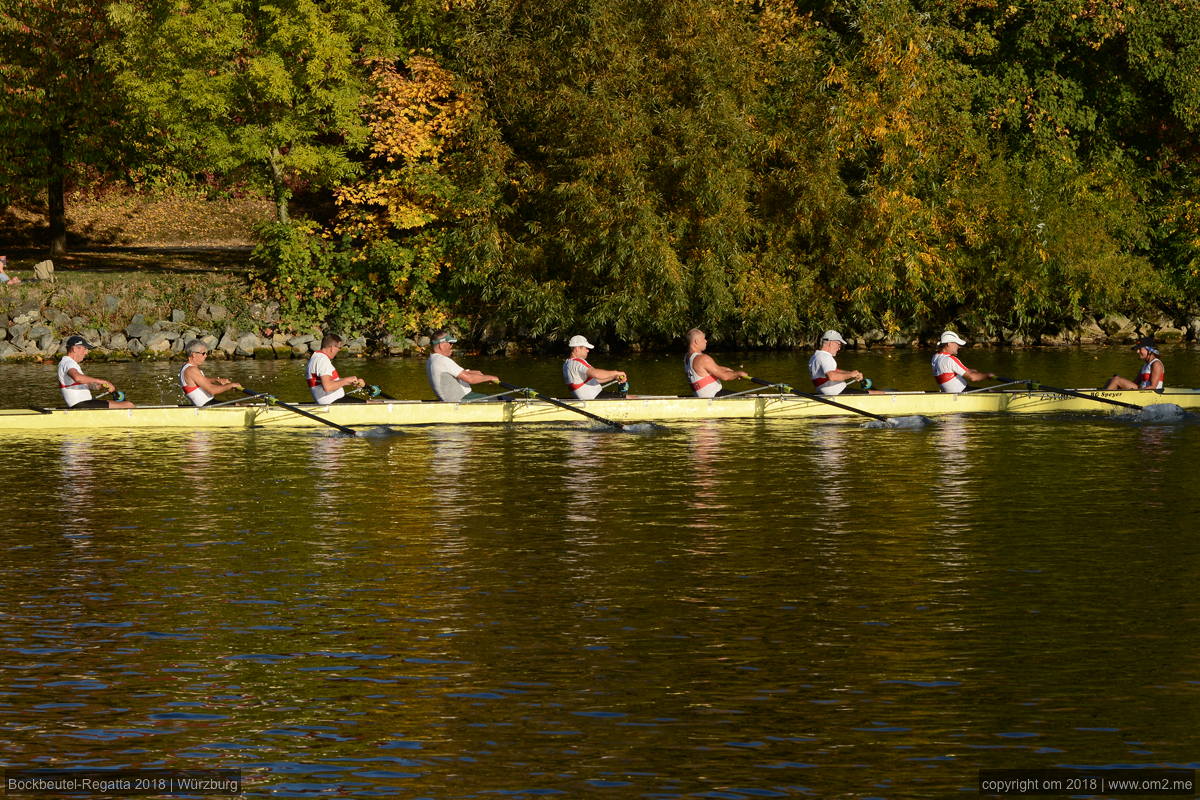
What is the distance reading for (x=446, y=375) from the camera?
29.9 meters

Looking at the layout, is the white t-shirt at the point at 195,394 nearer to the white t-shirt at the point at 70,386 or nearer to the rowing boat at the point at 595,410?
the rowing boat at the point at 595,410

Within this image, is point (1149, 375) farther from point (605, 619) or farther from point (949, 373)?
point (605, 619)

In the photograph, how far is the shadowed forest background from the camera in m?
46.9

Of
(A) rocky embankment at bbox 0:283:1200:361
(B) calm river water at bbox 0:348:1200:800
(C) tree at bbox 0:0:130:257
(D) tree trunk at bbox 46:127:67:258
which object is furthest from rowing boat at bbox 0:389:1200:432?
(D) tree trunk at bbox 46:127:67:258

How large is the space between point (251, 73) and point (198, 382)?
21365 mm

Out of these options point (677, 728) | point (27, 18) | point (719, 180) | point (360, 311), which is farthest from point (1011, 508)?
point (27, 18)

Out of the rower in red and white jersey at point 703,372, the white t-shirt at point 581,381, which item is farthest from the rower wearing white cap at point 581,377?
the rower in red and white jersey at point 703,372

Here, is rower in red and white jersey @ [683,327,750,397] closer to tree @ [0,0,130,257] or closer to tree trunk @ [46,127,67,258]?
tree @ [0,0,130,257]

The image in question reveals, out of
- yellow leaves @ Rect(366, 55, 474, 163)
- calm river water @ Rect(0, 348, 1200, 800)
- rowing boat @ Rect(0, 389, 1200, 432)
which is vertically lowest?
calm river water @ Rect(0, 348, 1200, 800)

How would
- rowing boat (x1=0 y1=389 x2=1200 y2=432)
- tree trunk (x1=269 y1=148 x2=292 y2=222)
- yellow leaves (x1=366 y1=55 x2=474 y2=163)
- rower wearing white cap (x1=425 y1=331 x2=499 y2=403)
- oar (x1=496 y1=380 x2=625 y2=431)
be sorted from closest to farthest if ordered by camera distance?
1. rowing boat (x1=0 y1=389 x2=1200 y2=432)
2. oar (x1=496 y1=380 x2=625 y2=431)
3. rower wearing white cap (x1=425 y1=331 x2=499 y2=403)
4. yellow leaves (x1=366 y1=55 x2=474 y2=163)
5. tree trunk (x1=269 y1=148 x2=292 y2=222)

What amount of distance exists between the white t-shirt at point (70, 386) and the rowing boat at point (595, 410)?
237mm

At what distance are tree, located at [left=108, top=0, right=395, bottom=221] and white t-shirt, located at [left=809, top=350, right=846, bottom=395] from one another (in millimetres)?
23140

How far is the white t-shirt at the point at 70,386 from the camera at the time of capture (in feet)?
93.3

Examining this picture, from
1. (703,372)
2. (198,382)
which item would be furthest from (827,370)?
(198,382)
